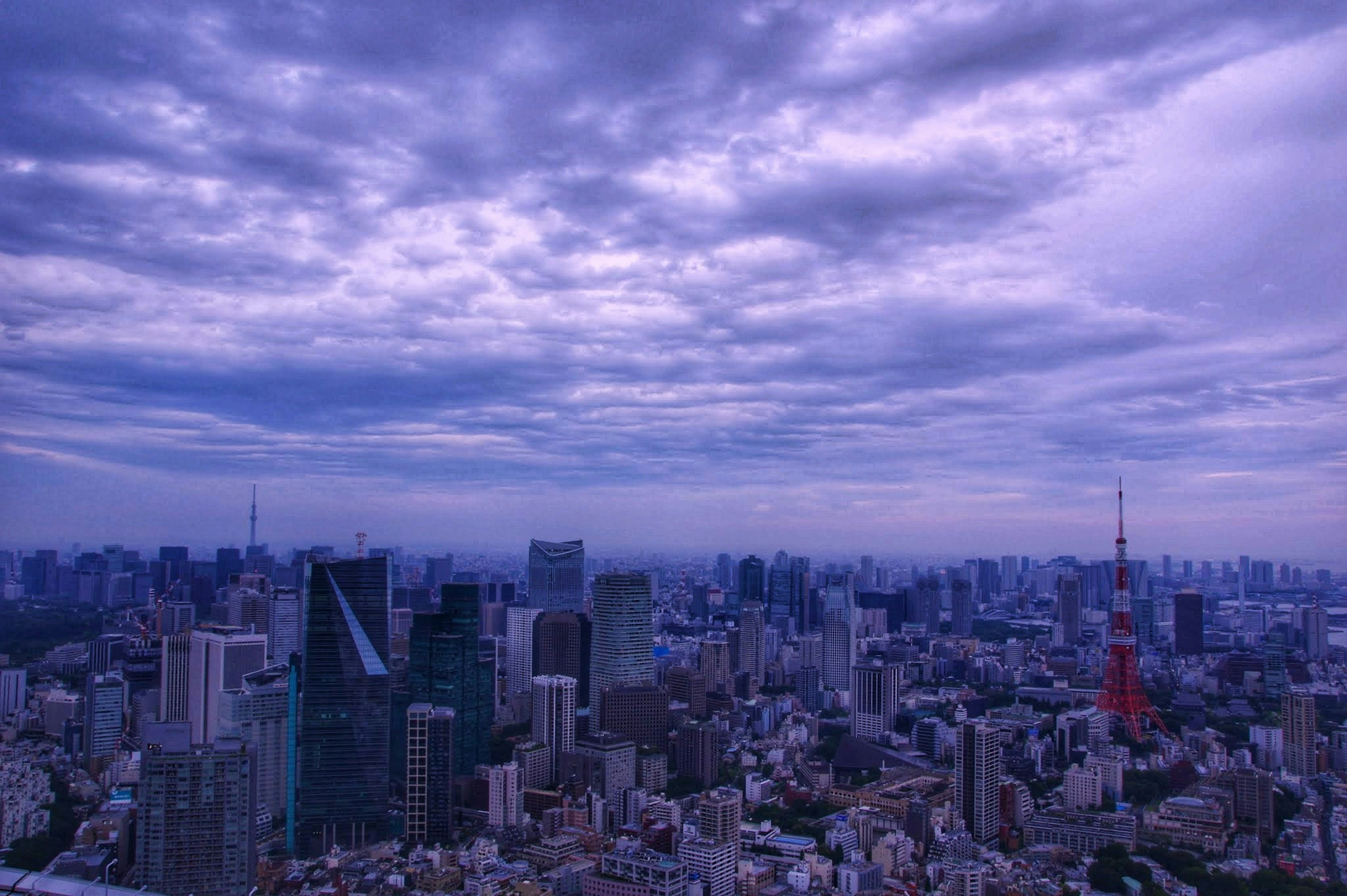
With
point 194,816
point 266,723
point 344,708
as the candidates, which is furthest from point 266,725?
point 194,816

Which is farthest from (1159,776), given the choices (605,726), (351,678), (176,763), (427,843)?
(176,763)

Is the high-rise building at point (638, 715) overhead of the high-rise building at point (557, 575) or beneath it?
beneath

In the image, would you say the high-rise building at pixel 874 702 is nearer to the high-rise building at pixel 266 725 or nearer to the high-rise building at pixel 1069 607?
the high-rise building at pixel 1069 607

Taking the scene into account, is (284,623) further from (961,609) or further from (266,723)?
(961,609)

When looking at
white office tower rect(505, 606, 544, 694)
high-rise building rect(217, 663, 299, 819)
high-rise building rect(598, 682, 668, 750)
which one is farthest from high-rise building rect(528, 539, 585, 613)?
high-rise building rect(217, 663, 299, 819)

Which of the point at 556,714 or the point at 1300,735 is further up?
the point at 1300,735

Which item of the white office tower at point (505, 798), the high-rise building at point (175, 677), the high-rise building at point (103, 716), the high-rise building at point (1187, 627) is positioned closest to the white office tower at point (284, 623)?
the high-rise building at point (175, 677)
